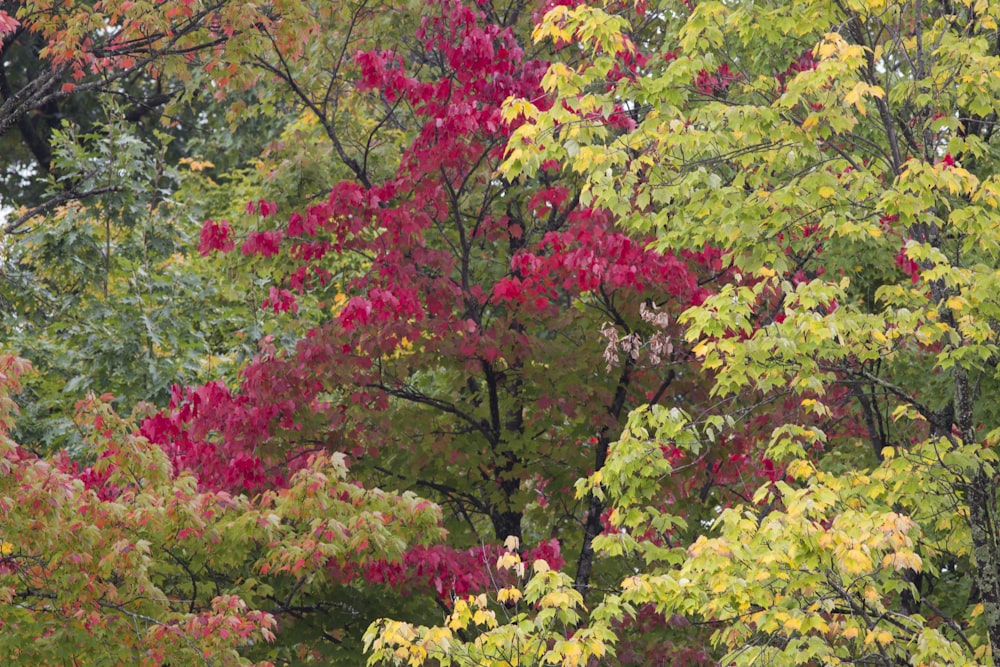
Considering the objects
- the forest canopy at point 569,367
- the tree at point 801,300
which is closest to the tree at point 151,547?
the forest canopy at point 569,367

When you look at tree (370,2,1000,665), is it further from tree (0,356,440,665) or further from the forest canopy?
tree (0,356,440,665)

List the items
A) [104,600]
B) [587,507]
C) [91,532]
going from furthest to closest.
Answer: [587,507]
[104,600]
[91,532]

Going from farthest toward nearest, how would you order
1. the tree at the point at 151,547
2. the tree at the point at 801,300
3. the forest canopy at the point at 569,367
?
the tree at the point at 151,547 < the forest canopy at the point at 569,367 < the tree at the point at 801,300

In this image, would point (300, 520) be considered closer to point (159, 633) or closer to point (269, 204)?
point (159, 633)

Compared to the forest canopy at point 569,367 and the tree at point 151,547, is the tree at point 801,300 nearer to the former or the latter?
the forest canopy at point 569,367

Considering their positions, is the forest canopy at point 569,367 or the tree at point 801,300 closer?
the tree at point 801,300

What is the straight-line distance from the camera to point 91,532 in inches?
316

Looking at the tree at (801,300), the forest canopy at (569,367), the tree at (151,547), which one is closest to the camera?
the tree at (801,300)

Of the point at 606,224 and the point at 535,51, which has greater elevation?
the point at 535,51

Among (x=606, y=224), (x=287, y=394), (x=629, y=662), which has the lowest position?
(x=629, y=662)

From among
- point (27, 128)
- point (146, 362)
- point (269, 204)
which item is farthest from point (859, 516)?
point (27, 128)

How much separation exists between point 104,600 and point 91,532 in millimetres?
853

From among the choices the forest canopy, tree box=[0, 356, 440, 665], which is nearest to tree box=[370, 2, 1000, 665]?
the forest canopy

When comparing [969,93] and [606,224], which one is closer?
[969,93]
